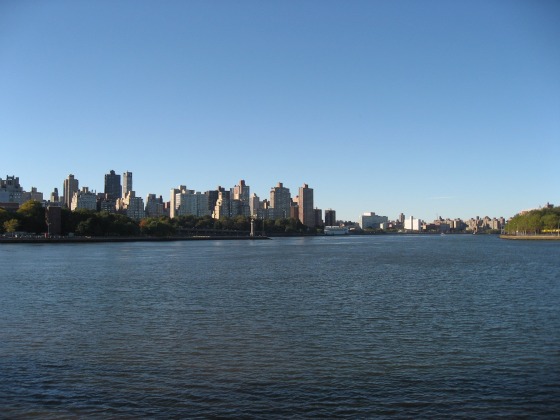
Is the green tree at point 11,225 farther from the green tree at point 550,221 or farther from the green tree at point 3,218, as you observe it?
the green tree at point 550,221

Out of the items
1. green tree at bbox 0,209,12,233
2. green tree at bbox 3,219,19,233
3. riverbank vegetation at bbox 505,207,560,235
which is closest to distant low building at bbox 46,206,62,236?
green tree at bbox 3,219,19,233

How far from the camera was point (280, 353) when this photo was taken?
1642cm

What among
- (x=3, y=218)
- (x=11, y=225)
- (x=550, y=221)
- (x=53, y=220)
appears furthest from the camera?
(x=550, y=221)

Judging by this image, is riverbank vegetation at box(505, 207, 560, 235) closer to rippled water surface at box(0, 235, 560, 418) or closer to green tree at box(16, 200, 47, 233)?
green tree at box(16, 200, 47, 233)

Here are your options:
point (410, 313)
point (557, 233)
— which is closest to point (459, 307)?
point (410, 313)

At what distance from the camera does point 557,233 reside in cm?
16825

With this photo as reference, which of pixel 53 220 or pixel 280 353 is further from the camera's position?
pixel 53 220

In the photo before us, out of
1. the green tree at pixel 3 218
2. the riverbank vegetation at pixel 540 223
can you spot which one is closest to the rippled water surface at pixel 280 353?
the green tree at pixel 3 218

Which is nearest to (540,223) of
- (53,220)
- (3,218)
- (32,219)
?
(53,220)

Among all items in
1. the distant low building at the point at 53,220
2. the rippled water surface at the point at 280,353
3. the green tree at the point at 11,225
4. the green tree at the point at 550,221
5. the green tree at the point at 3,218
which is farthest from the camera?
the green tree at the point at 550,221

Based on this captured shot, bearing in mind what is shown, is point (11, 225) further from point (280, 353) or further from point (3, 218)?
point (280, 353)

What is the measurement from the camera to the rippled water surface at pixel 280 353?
40.1ft

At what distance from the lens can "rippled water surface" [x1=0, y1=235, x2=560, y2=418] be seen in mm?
12227

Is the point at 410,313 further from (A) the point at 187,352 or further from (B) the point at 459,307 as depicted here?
(A) the point at 187,352
